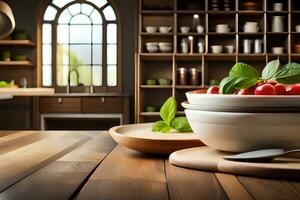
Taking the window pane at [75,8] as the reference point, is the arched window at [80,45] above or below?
below

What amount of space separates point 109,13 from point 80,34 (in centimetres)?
49

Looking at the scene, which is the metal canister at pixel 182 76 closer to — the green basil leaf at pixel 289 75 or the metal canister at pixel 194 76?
the metal canister at pixel 194 76

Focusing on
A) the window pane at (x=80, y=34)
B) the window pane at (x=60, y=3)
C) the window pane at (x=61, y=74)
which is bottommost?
the window pane at (x=61, y=74)

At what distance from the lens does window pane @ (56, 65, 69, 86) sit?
6.70 metres

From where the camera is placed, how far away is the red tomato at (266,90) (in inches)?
36.3

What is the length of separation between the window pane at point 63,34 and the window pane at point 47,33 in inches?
4.3

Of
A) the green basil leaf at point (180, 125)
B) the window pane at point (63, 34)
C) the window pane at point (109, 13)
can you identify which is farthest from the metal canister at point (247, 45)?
the green basil leaf at point (180, 125)

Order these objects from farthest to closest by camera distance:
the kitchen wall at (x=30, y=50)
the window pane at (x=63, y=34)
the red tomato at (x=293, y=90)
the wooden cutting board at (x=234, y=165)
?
the window pane at (x=63, y=34) → the kitchen wall at (x=30, y=50) → the red tomato at (x=293, y=90) → the wooden cutting board at (x=234, y=165)

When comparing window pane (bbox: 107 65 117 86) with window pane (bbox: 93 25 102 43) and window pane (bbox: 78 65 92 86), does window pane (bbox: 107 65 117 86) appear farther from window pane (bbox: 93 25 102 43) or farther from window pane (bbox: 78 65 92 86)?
window pane (bbox: 93 25 102 43)

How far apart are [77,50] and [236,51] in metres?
2.16

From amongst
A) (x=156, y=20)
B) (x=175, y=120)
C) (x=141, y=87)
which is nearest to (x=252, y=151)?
(x=175, y=120)

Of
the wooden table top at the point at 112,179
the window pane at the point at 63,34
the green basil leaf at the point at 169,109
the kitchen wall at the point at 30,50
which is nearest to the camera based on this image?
the wooden table top at the point at 112,179

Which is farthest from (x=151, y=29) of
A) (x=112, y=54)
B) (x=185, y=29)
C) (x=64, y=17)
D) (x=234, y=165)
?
(x=234, y=165)

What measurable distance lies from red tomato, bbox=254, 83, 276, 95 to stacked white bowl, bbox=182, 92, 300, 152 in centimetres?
3
